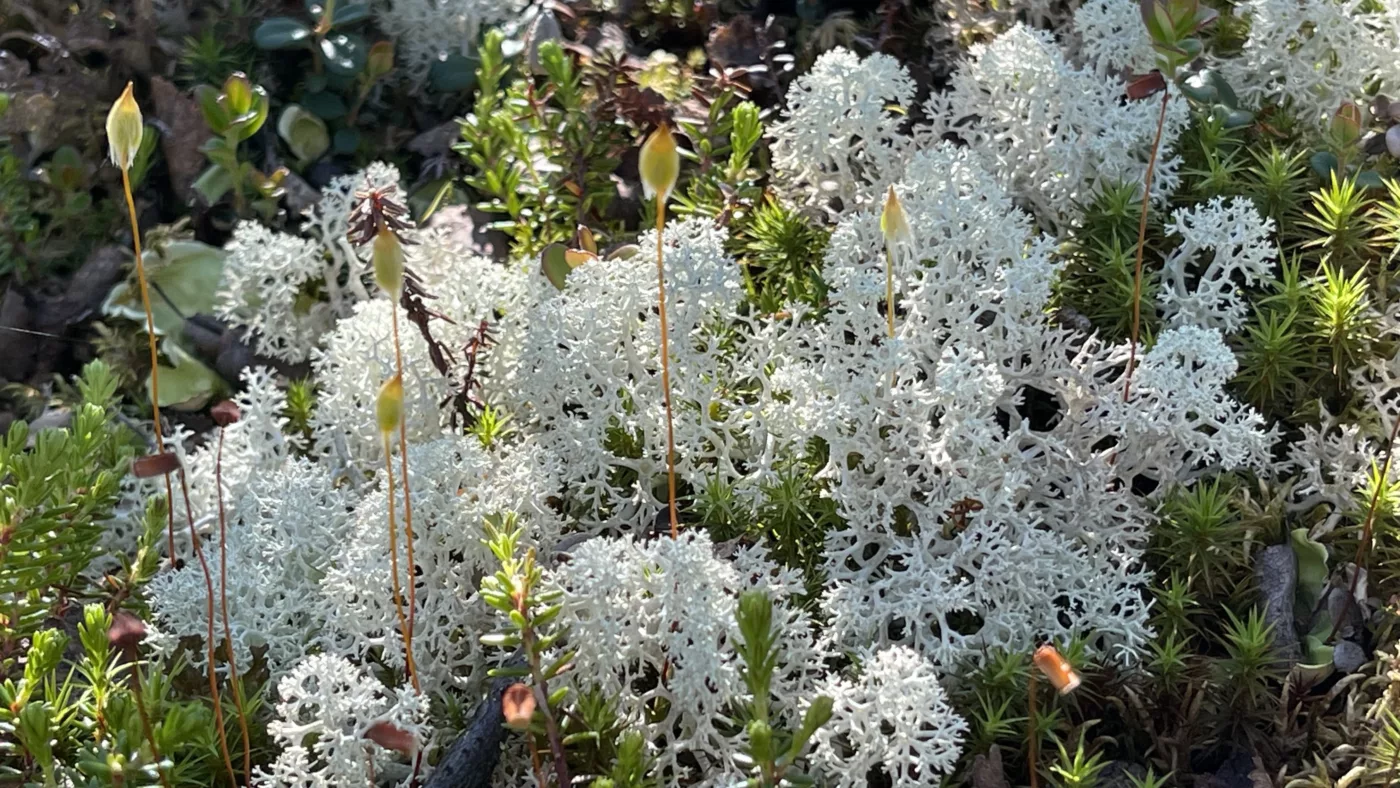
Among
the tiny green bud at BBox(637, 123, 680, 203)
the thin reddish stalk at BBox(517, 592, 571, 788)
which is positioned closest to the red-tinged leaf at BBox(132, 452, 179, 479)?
the thin reddish stalk at BBox(517, 592, 571, 788)

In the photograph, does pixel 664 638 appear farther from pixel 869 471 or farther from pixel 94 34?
pixel 94 34

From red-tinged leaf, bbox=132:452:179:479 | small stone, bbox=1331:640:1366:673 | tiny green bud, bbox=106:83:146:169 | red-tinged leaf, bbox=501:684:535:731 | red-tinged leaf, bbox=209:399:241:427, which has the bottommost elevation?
small stone, bbox=1331:640:1366:673

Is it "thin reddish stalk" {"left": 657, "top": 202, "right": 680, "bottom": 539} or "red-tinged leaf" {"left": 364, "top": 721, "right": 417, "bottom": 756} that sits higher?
"thin reddish stalk" {"left": 657, "top": 202, "right": 680, "bottom": 539}

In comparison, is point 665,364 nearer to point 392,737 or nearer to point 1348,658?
point 392,737

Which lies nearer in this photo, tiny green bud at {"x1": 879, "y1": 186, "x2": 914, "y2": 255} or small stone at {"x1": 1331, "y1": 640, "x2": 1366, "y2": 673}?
tiny green bud at {"x1": 879, "y1": 186, "x2": 914, "y2": 255}

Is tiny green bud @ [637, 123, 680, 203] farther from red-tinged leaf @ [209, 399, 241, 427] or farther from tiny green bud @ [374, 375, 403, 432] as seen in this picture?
red-tinged leaf @ [209, 399, 241, 427]

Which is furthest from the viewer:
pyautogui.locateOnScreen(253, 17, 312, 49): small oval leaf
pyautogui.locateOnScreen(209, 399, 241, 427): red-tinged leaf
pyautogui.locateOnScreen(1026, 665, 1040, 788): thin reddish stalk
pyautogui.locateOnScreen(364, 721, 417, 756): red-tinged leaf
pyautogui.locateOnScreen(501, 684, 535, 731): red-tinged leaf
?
pyautogui.locateOnScreen(253, 17, 312, 49): small oval leaf

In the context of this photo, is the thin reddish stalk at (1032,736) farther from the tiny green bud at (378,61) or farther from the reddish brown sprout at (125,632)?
the tiny green bud at (378,61)

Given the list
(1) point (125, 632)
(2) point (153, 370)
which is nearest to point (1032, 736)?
(1) point (125, 632)

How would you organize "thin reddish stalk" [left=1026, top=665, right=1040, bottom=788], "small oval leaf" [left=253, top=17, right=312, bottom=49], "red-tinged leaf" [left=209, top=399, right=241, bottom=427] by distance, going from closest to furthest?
1. "thin reddish stalk" [left=1026, top=665, right=1040, bottom=788]
2. "red-tinged leaf" [left=209, top=399, right=241, bottom=427]
3. "small oval leaf" [left=253, top=17, right=312, bottom=49]
